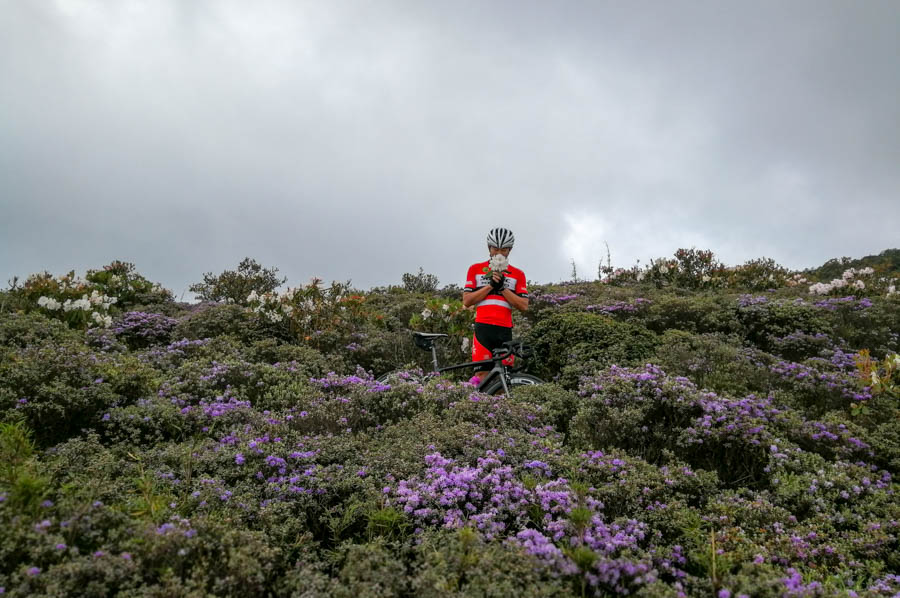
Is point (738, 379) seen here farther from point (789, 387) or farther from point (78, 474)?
point (78, 474)

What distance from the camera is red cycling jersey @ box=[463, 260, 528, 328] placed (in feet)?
23.3

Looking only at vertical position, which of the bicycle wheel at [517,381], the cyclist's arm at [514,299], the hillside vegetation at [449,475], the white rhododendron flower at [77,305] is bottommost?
the hillside vegetation at [449,475]

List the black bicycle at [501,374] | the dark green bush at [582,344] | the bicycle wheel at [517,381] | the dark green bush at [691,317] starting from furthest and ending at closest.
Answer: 1. the dark green bush at [691,317]
2. the dark green bush at [582,344]
3. the bicycle wheel at [517,381]
4. the black bicycle at [501,374]

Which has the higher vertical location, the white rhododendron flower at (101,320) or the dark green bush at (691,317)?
the white rhododendron flower at (101,320)

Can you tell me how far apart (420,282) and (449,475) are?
1700 centimetres

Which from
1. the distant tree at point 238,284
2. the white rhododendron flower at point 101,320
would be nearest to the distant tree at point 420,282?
the distant tree at point 238,284

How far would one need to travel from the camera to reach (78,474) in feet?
11.1

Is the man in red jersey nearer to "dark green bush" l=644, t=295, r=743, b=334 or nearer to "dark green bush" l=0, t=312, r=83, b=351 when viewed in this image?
"dark green bush" l=644, t=295, r=743, b=334

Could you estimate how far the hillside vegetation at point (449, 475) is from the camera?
8.53ft

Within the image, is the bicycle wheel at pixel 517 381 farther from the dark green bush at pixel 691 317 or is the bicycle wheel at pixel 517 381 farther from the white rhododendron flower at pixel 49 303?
the white rhododendron flower at pixel 49 303

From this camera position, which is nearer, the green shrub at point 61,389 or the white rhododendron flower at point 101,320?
the green shrub at point 61,389

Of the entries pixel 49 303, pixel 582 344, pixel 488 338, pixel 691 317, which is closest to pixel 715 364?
pixel 582 344

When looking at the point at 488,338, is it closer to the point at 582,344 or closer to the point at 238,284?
the point at 582,344

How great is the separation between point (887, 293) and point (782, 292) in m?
2.37
